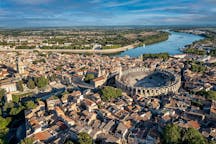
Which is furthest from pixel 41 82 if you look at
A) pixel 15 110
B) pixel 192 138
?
pixel 192 138

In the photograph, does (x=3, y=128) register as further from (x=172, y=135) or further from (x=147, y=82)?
(x=147, y=82)

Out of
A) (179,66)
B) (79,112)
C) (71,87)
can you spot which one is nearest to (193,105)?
(79,112)

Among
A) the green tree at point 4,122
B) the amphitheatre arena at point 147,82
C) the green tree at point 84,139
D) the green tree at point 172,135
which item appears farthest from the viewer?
the amphitheatre arena at point 147,82

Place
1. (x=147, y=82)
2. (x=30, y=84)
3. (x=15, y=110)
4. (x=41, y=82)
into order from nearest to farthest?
1. (x=15, y=110)
2. (x=30, y=84)
3. (x=41, y=82)
4. (x=147, y=82)

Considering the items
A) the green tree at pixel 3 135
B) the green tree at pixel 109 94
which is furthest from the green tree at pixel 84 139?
the green tree at pixel 109 94

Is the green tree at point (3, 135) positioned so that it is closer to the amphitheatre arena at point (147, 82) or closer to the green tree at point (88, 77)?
the amphitheatre arena at point (147, 82)
